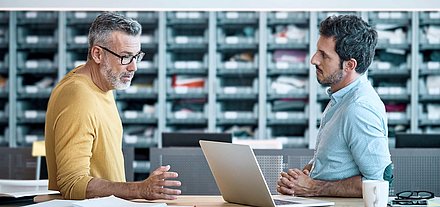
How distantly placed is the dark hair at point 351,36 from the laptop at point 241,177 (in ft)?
2.07

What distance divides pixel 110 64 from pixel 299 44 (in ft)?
17.7

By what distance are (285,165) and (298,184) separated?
139cm

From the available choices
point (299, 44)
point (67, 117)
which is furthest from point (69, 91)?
point (299, 44)

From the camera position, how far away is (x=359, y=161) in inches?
127

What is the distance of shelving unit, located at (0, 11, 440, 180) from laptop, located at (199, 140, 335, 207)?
5.61m

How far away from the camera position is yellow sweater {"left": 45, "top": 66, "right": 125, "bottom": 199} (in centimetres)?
315

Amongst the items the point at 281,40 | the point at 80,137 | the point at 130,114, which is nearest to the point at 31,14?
the point at 130,114

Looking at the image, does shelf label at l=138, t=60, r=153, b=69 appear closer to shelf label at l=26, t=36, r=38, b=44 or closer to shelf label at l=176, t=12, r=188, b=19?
shelf label at l=176, t=12, r=188, b=19

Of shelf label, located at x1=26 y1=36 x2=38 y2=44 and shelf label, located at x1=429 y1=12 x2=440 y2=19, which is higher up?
shelf label, located at x1=429 y1=12 x2=440 y2=19

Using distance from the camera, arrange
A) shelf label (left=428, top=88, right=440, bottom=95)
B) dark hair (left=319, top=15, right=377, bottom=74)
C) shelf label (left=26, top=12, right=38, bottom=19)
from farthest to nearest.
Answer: shelf label (left=26, top=12, right=38, bottom=19)
shelf label (left=428, top=88, right=440, bottom=95)
dark hair (left=319, top=15, right=377, bottom=74)

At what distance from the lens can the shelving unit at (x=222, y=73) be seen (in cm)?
865

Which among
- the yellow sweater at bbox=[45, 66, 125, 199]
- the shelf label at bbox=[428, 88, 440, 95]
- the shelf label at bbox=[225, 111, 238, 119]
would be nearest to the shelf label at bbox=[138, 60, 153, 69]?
the shelf label at bbox=[225, 111, 238, 119]

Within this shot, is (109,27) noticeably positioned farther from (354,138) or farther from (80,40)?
(80,40)

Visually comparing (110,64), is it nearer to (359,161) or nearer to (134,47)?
(134,47)
